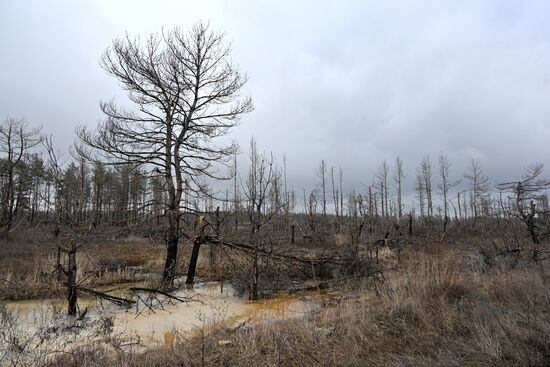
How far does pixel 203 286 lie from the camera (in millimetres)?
12023

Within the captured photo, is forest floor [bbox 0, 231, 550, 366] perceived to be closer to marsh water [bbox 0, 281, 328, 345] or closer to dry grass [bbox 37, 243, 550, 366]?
dry grass [bbox 37, 243, 550, 366]

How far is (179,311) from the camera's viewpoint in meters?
8.77

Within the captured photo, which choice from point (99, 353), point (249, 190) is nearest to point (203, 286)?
point (249, 190)

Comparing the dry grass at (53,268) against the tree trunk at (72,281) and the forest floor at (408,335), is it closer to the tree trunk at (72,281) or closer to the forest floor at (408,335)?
the tree trunk at (72,281)

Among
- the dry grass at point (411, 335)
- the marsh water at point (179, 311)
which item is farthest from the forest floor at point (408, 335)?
the marsh water at point (179, 311)

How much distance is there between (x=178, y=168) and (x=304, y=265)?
5.77m

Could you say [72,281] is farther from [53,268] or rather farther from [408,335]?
[408,335]

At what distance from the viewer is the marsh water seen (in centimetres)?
726

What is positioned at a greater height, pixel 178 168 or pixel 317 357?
Result: pixel 178 168

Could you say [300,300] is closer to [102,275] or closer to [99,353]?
[99,353]

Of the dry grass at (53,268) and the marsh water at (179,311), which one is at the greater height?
the dry grass at (53,268)

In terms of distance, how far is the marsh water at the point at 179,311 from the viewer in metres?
7.26

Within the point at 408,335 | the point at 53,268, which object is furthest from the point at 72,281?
the point at 408,335

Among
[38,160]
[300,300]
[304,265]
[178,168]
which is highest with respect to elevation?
[38,160]
